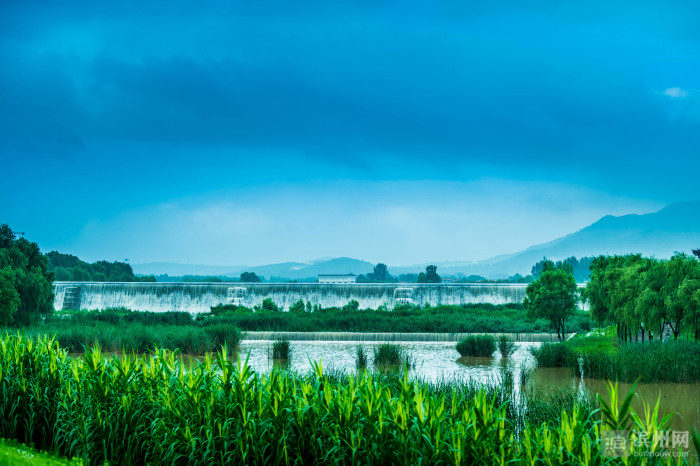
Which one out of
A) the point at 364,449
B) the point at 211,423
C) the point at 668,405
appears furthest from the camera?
the point at 668,405

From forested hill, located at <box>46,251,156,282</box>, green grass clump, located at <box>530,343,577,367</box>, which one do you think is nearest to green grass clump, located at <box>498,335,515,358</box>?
green grass clump, located at <box>530,343,577,367</box>

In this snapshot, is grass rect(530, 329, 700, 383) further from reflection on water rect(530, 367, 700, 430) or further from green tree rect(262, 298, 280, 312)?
green tree rect(262, 298, 280, 312)

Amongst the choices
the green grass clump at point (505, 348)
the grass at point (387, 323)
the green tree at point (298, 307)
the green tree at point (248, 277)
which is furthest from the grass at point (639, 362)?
the green tree at point (248, 277)

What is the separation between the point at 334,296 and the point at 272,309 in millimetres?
5043

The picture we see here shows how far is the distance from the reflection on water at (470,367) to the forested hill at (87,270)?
4696 centimetres

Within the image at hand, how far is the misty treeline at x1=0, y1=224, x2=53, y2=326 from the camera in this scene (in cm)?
2316

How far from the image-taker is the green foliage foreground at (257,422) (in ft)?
17.3

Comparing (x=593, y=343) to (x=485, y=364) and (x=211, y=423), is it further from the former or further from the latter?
(x=211, y=423)

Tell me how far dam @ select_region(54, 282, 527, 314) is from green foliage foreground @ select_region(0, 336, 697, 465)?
→ 1364 inches

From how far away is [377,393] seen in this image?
589cm

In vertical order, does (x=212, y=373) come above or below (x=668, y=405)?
above

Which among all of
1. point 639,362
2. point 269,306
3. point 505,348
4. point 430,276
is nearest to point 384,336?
point 505,348

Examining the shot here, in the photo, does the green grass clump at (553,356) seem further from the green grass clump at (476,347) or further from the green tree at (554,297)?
the green tree at (554,297)

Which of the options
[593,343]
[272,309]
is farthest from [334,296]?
[593,343]
